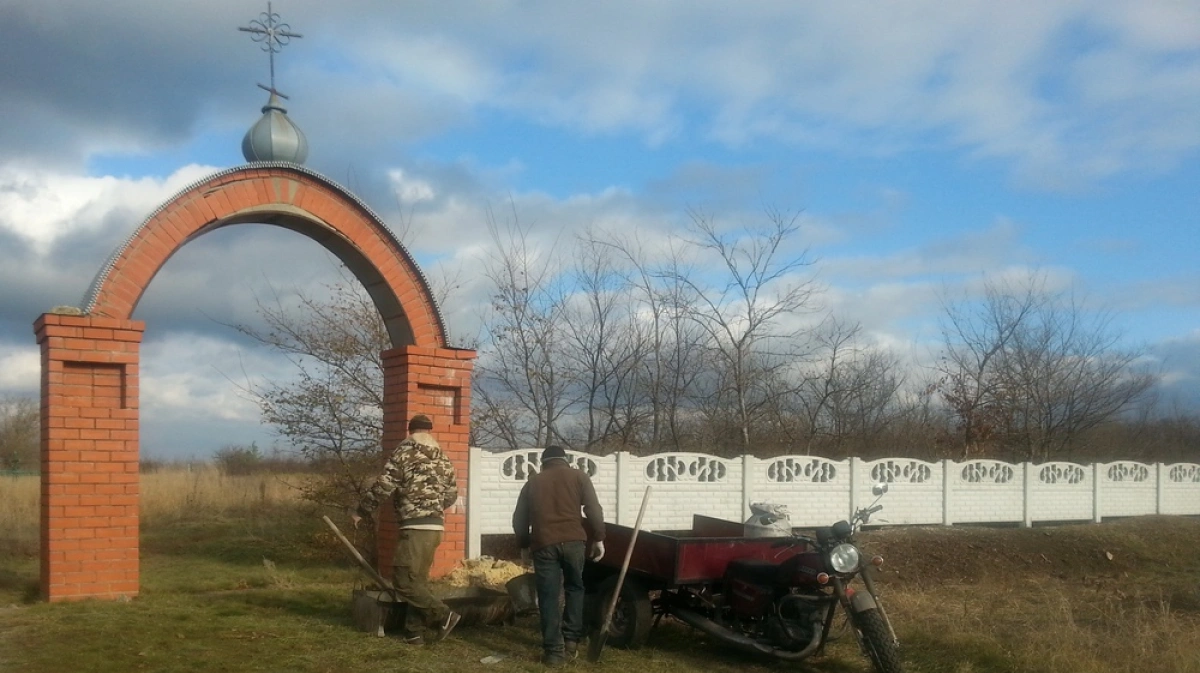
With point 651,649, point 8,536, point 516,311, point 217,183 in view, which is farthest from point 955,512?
point 8,536

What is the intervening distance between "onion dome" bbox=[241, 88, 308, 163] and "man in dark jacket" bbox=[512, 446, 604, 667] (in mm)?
4824

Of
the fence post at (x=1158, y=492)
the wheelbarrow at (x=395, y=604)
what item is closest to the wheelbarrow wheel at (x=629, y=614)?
the wheelbarrow at (x=395, y=604)

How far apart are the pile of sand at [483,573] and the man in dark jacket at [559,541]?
2441mm

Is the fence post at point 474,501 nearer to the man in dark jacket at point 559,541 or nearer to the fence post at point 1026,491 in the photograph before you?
the man in dark jacket at point 559,541

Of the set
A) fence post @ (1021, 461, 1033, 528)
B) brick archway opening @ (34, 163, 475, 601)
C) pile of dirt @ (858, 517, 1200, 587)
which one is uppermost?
brick archway opening @ (34, 163, 475, 601)

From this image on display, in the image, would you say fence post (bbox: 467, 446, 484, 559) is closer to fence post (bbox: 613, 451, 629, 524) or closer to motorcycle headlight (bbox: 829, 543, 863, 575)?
fence post (bbox: 613, 451, 629, 524)

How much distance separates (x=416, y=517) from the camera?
8.16 meters

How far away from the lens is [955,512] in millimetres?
18578

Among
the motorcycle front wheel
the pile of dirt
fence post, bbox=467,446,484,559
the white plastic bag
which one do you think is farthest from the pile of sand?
the pile of dirt

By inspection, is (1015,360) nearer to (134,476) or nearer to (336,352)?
(336,352)

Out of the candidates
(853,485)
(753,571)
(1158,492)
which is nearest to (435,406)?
(753,571)

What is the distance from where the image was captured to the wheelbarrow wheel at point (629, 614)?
8.35 meters

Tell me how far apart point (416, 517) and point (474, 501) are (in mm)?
4635

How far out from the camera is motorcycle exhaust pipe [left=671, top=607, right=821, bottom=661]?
24.6 ft
